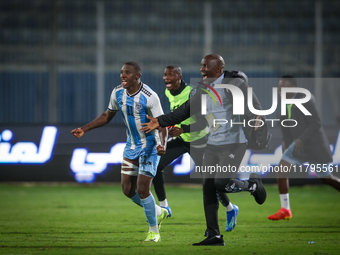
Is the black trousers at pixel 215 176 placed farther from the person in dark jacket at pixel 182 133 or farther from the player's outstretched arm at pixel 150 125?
the person in dark jacket at pixel 182 133

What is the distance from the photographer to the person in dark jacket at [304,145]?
23.7 feet

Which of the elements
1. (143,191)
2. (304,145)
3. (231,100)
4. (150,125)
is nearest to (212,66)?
(231,100)

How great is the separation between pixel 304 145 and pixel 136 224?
2608 millimetres

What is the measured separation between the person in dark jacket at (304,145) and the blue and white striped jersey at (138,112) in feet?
8.73

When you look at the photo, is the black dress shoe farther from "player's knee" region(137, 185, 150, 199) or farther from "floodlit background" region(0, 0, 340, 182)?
"floodlit background" region(0, 0, 340, 182)

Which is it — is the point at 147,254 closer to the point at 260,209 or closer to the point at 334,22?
the point at 260,209

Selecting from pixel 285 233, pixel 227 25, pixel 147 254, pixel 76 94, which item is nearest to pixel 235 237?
pixel 285 233

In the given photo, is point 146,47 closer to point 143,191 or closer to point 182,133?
point 182,133

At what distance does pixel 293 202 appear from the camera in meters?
9.45

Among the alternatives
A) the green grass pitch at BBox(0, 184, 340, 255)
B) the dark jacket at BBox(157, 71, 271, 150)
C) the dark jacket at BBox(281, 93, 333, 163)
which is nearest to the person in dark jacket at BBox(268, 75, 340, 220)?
the dark jacket at BBox(281, 93, 333, 163)

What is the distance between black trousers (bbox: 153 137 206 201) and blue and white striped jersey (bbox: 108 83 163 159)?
4.05ft

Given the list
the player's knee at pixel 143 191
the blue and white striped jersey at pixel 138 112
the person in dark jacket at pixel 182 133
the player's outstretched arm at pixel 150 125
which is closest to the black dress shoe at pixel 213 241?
the player's knee at pixel 143 191

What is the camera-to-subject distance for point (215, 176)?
512 cm

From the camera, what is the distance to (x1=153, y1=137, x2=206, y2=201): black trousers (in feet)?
22.2
